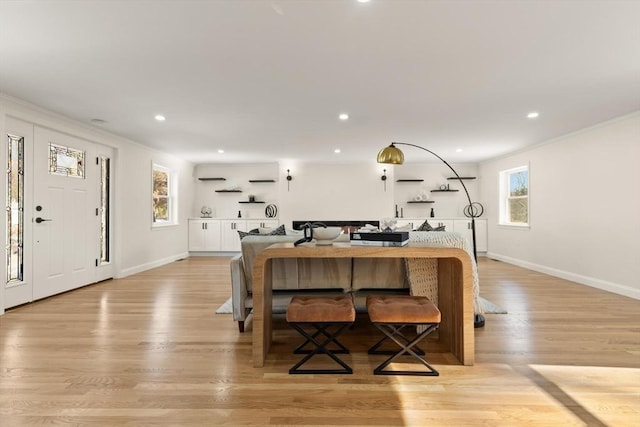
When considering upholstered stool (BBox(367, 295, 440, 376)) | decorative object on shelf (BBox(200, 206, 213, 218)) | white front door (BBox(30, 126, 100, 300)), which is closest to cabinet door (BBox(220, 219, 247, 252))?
decorative object on shelf (BBox(200, 206, 213, 218))

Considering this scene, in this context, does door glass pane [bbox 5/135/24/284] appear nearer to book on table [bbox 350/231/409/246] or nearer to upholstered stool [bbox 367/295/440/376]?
book on table [bbox 350/231/409/246]

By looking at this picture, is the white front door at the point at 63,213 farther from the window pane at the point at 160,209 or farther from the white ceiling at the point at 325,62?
the window pane at the point at 160,209

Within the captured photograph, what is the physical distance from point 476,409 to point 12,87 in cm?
487

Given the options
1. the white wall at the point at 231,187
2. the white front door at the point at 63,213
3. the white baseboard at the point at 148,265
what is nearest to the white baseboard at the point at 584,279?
the white wall at the point at 231,187

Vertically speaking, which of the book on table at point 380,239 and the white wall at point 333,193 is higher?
the white wall at point 333,193

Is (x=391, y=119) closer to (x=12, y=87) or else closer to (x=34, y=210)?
(x=12, y=87)

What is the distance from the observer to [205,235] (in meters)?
8.37

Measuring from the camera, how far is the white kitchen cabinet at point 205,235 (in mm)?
8352

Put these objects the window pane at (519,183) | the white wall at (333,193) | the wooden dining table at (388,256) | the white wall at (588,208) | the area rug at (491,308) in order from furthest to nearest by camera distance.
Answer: the white wall at (333,193) → the window pane at (519,183) → the white wall at (588,208) → the area rug at (491,308) → the wooden dining table at (388,256)

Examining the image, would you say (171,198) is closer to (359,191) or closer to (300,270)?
(359,191)

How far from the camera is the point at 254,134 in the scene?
5547mm

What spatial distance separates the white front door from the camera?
13.9 ft

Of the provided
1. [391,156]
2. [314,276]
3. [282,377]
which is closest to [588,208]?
[391,156]

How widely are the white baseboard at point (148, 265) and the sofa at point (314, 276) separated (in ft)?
12.0
